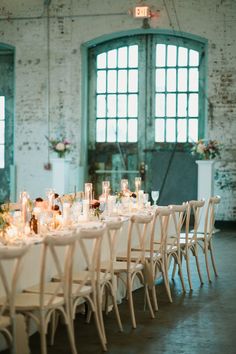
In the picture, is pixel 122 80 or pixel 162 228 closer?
pixel 162 228

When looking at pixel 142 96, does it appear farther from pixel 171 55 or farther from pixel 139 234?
pixel 139 234

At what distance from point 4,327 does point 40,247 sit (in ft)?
A: 3.98

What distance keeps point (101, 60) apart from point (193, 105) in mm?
2316

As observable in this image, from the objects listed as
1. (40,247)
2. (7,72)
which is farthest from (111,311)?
(7,72)

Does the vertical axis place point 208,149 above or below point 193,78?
below

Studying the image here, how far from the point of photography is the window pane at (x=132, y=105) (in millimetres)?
15562

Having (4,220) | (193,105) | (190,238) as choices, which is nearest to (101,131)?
(193,105)

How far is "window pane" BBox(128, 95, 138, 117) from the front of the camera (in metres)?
15.6

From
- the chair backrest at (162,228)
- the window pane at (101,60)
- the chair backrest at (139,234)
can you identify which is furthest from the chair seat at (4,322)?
the window pane at (101,60)

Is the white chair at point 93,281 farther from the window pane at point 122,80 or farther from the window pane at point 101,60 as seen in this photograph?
the window pane at point 101,60

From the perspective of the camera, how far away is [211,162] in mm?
13641

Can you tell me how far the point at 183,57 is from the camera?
15242 millimetres

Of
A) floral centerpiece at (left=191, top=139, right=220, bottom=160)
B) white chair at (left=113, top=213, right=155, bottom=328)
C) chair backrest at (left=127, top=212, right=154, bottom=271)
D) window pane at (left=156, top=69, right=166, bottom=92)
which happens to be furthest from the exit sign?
chair backrest at (left=127, top=212, right=154, bottom=271)

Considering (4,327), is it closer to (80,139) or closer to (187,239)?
(187,239)
